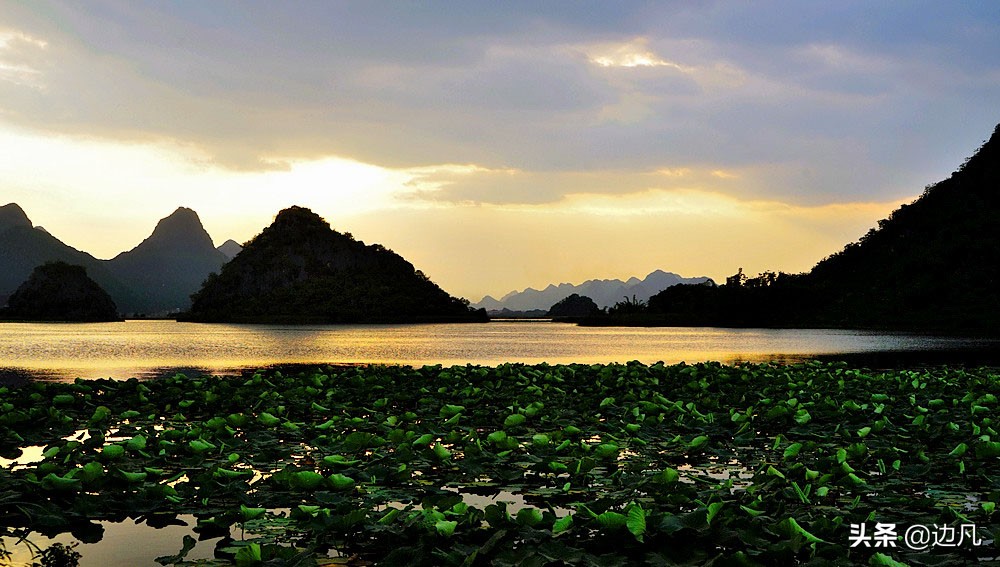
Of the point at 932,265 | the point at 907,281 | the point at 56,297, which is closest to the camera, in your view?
the point at 932,265

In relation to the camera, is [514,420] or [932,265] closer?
[514,420]

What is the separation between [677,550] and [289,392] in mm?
12062

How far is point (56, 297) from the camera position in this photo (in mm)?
180125

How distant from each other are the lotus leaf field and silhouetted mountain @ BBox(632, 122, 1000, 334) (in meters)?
95.9

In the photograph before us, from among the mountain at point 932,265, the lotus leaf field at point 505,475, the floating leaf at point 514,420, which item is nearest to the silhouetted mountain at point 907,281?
the mountain at point 932,265

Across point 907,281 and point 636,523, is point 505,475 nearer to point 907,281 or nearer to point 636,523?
point 636,523

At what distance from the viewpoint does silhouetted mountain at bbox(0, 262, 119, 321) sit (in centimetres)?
18012

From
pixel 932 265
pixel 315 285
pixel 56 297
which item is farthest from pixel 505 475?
pixel 56 297

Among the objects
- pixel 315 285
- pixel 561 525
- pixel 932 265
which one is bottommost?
pixel 561 525

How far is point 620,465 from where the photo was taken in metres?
9.52

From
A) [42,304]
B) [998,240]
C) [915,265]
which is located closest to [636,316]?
[915,265]

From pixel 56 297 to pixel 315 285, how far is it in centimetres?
6402

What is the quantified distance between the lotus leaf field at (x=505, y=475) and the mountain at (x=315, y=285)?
149 m

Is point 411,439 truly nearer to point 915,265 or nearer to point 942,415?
point 942,415
